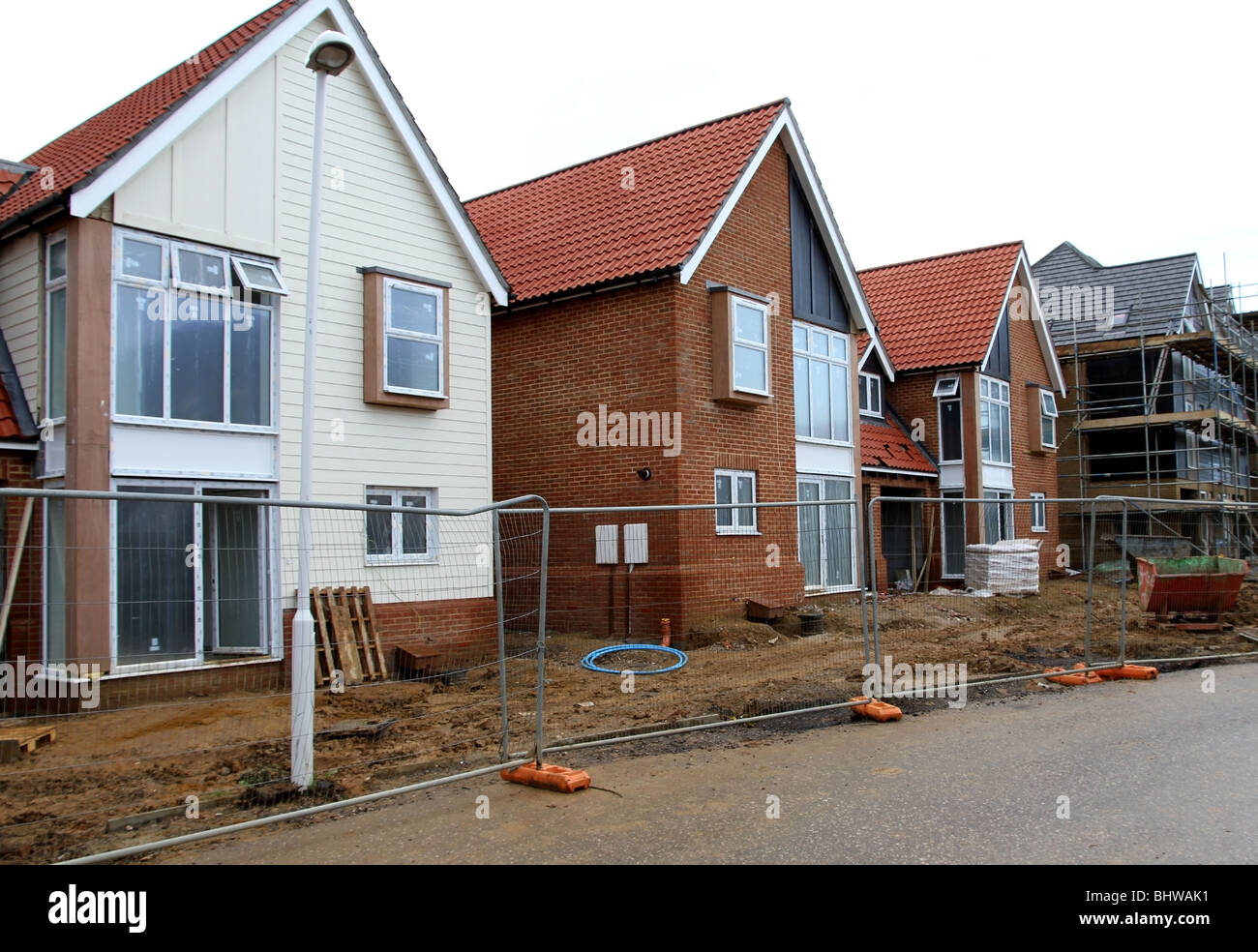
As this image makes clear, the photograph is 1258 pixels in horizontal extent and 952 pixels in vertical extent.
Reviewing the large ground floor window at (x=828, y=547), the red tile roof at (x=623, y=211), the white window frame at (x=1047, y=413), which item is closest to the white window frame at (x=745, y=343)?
the red tile roof at (x=623, y=211)

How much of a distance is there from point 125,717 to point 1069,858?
526cm

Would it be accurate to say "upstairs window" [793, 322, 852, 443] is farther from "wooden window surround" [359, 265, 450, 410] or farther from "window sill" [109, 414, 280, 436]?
"window sill" [109, 414, 280, 436]

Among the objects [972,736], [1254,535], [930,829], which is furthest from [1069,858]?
[1254,535]

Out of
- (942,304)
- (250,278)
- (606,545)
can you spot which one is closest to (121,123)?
(250,278)

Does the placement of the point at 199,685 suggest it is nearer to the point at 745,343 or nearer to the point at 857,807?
the point at 857,807

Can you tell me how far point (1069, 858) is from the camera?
5348mm

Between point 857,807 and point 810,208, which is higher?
point 810,208

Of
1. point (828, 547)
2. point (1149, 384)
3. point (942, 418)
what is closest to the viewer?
point (828, 547)

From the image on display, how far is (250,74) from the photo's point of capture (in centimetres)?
1161

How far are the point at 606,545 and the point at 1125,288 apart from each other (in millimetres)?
26865

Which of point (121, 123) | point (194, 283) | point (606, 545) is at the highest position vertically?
point (121, 123)

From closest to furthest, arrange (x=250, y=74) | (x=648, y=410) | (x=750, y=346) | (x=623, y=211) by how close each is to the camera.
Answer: (x=250, y=74), (x=648, y=410), (x=750, y=346), (x=623, y=211)

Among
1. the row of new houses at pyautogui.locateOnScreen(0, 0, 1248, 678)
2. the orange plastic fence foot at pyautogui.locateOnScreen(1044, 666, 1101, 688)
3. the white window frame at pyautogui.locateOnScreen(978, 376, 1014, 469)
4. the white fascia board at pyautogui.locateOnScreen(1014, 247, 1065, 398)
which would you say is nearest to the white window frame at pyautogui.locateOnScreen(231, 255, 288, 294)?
the row of new houses at pyautogui.locateOnScreen(0, 0, 1248, 678)

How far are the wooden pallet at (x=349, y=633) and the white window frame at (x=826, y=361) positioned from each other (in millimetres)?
9178
